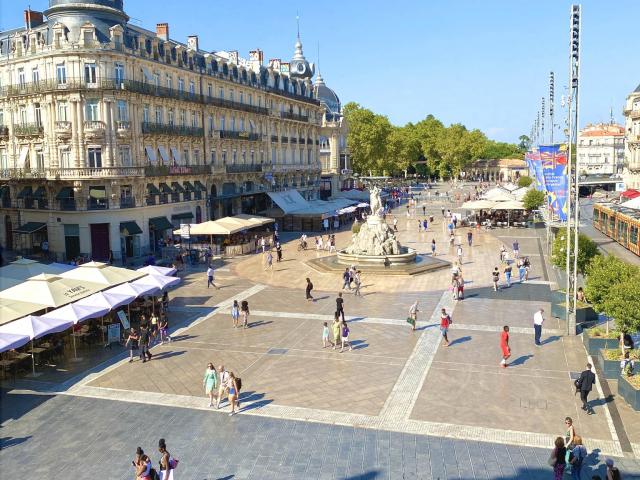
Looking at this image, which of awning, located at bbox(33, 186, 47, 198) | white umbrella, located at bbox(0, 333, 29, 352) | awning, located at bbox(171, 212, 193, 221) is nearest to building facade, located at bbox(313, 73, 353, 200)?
awning, located at bbox(171, 212, 193, 221)

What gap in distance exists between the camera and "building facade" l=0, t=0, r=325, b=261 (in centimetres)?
3903

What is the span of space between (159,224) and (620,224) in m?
33.3

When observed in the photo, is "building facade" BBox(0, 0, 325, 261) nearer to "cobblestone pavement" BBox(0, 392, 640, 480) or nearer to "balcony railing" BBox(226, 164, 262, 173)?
"balcony railing" BBox(226, 164, 262, 173)

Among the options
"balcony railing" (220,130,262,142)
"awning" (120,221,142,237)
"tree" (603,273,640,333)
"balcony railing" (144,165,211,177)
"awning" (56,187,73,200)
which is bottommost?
"tree" (603,273,640,333)

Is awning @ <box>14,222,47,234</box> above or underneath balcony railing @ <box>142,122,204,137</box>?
underneath

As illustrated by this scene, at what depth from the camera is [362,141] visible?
4117 inches

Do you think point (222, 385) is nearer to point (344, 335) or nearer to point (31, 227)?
point (344, 335)

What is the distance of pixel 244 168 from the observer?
5694 centimetres

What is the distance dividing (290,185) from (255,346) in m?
48.8

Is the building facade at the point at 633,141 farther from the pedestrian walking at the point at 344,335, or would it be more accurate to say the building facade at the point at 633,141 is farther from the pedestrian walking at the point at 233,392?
the pedestrian walking at the point at 233,392

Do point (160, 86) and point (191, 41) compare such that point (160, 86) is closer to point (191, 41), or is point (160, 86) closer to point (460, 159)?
point (191, 41)

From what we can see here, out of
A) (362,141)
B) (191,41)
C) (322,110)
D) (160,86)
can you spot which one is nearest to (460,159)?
(362,141)

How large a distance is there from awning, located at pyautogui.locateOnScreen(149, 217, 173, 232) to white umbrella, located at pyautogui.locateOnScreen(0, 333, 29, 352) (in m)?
25.9

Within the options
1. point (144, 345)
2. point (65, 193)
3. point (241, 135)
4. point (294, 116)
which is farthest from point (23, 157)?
point (294, 116)
